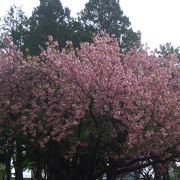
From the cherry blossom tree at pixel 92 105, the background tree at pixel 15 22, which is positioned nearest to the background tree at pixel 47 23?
the background tree at pixel 15 22

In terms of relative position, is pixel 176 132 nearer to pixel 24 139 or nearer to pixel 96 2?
pixel 24 139

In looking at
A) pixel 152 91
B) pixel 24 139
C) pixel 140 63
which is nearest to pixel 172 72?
pixel 140 63

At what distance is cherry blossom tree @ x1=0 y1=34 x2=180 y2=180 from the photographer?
50.1 ft

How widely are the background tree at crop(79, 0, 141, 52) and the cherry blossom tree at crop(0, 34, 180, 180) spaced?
37.7 ft

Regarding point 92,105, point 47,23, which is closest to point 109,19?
point 47,23

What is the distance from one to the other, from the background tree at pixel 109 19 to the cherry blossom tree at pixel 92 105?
11484 mm

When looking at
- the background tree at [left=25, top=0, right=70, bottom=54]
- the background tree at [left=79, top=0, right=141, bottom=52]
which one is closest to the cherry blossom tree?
the background tree at [left=25, top=0, right=70, bottom=54]

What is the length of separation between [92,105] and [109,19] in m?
15.6

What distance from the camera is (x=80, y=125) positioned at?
1617 centimetres

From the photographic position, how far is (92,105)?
15453 millimetres

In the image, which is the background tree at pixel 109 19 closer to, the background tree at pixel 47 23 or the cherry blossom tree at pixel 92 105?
the background tree at pixel 47 23

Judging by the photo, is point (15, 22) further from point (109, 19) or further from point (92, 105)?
point (92, 105)

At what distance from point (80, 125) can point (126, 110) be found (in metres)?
1.85

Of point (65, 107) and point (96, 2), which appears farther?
point (96, 2)
